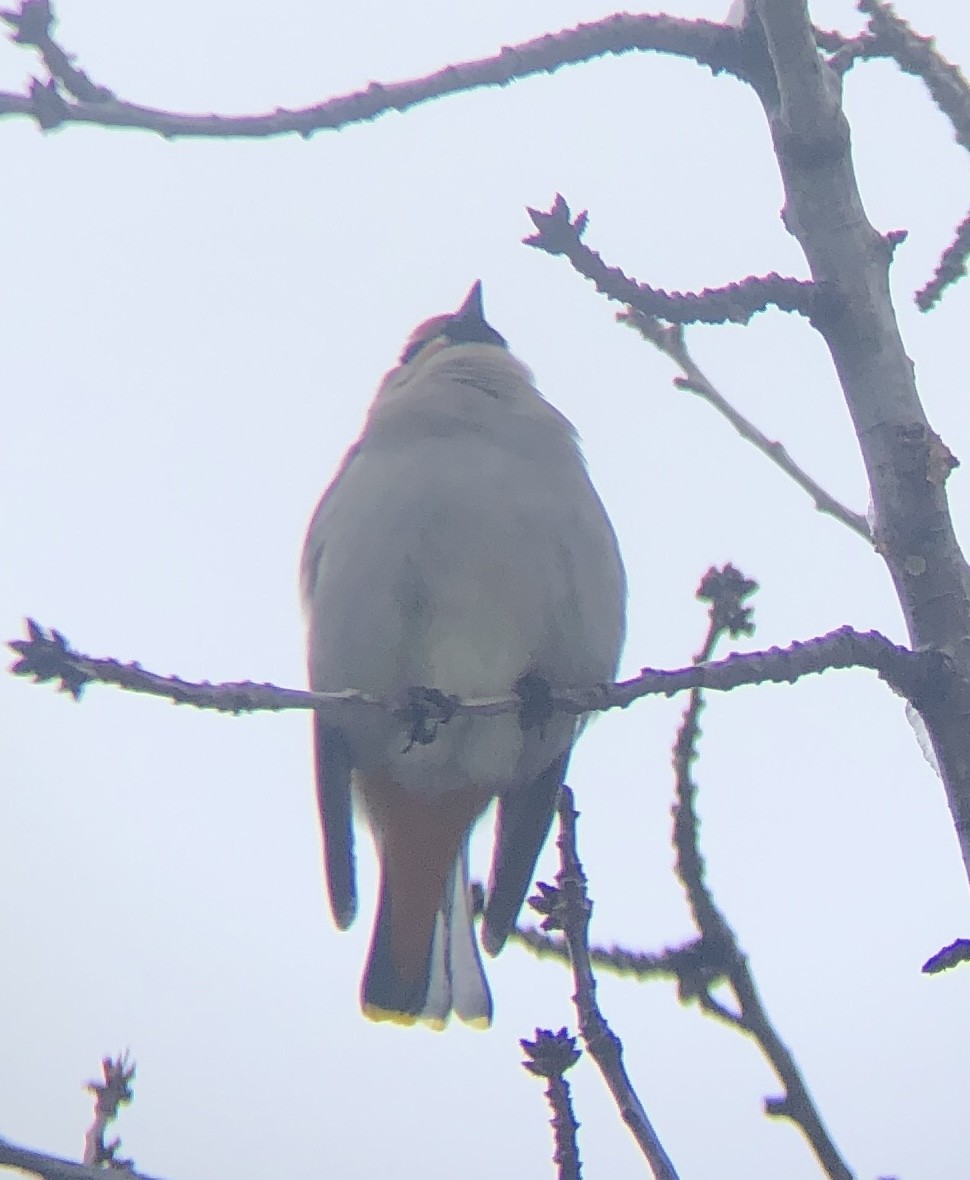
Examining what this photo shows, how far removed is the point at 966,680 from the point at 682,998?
62 centimetres

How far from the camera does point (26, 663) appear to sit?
1.98 m

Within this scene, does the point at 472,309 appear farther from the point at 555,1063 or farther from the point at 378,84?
the point at 555,1063

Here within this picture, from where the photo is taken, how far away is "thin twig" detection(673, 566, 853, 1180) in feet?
6.91

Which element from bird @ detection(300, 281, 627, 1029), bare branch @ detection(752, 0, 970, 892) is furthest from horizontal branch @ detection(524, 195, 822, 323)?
bird @ detection(300, 281, 627, 1029)

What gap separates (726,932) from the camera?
2326 millimetres

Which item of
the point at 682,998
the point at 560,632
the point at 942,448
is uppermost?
the point at 560,632

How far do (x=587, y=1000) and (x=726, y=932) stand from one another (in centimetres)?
25

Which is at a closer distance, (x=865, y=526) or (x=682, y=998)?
(x=682, y=998)

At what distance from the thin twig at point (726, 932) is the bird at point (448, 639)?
0.64m

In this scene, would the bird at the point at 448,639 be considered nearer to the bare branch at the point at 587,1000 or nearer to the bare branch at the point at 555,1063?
the bare branch at the point at 587,1000

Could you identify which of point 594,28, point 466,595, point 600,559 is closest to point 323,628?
point 466,595

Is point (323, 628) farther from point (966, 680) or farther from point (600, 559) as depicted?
point (966, 680)

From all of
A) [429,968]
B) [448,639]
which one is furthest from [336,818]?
[448,639]

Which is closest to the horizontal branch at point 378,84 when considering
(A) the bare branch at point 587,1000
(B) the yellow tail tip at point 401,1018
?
(A) the bare branch at point 587,1000
